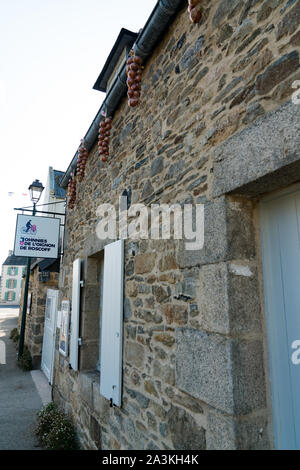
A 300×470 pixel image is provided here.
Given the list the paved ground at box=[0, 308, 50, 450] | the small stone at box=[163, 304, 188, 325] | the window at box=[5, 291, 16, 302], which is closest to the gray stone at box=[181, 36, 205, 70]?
the small stone at box=[163, 304, 188, 325]

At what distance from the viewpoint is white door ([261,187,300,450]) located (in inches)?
56.7

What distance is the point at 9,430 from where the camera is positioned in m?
→ 4.11

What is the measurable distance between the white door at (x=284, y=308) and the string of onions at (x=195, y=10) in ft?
4.72

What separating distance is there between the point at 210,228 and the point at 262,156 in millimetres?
505

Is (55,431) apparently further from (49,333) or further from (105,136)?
(105,136)

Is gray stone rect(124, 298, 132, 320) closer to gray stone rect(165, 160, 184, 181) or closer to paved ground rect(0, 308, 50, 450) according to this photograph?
gray stone rect(165, 160, 184, 181)

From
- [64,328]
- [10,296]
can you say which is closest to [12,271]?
[10,296]

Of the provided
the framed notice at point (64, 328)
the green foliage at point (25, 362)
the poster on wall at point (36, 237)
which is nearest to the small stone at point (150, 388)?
the framed notice at point (64, 328)

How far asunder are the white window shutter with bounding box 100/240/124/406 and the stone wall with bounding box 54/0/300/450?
75mm

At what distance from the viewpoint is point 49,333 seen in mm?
7129
